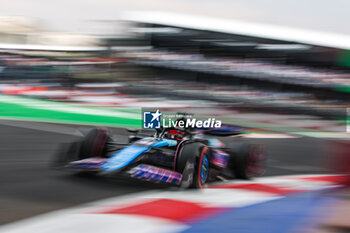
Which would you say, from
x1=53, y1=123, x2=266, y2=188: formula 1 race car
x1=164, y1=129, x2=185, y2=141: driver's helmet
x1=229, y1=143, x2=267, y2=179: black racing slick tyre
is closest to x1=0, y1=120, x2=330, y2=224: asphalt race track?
x1=53, y1=123, x2=266, y2=188: formula 1 race car

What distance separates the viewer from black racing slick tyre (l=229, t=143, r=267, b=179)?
638cm

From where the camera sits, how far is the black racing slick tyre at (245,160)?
6.38m

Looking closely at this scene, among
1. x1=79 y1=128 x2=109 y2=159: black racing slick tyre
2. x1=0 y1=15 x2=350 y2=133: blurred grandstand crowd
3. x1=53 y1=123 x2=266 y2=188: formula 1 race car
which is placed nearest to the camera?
x1=53 y1=123 x2=266 y2=188: formula 1 race car

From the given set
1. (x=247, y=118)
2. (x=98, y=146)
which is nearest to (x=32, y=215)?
(x=98, y=146)

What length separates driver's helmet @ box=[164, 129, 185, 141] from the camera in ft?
19.6

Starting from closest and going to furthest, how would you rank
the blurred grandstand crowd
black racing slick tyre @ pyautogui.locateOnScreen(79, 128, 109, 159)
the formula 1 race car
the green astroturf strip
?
the formula 1 race car, black racing slick tyre @ pyautogui.locateOnScreen(79, 128, 109, 159), the blurred grandstand crowd, the green astroturf strip

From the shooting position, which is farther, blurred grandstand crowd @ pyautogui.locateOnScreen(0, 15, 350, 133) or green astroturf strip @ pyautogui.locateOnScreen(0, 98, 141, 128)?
green astroturf strip @ pyautogui.locateOnScreen(0, 98, 141, 128)

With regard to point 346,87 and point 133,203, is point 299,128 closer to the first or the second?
point 346,87

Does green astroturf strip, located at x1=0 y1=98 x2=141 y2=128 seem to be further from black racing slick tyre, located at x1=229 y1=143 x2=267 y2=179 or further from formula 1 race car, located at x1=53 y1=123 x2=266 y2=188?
formula 1 race car, located at x1=53 y1=123 x2=266 y2=188

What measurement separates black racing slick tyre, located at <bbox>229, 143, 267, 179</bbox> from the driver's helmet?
84cm

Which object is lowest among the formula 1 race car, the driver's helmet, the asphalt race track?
the asphalt race track

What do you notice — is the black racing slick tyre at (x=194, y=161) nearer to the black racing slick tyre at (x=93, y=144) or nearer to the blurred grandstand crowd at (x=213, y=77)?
the black racing slick tyre at (x=93, y=144)

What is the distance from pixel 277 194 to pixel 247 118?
7.37 meters

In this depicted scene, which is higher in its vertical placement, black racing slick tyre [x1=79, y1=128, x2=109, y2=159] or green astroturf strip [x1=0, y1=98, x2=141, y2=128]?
black racing slick tyre [x1=79, y1=128, x2=109, y2=159]
